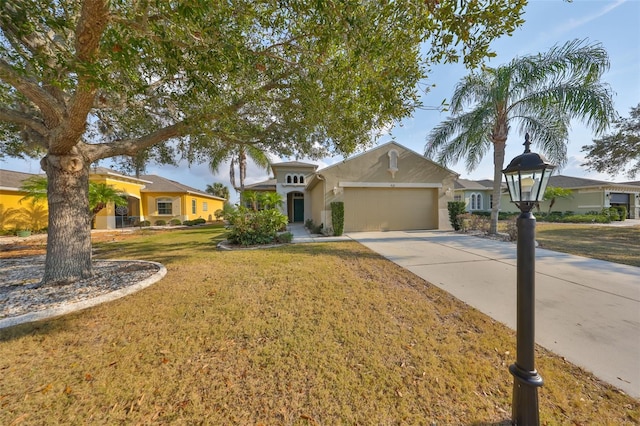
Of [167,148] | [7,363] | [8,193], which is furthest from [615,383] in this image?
[8,193]

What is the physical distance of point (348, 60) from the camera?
4.09 meters

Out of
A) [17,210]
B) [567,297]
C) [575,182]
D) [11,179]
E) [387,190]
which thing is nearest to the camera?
[567,297]

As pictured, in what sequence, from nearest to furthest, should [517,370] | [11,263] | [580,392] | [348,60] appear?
[517,370], [580,392], [348,60], [11,263]

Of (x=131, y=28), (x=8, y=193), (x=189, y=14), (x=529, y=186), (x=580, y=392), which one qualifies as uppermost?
(x=131, y=28)

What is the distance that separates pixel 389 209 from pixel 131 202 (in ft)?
68.4

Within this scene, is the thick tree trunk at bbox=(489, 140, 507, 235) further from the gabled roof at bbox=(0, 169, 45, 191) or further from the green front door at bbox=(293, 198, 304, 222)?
the gabled roof at bbox=(0, 169, 45, 191)

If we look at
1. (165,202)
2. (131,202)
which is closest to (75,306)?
(165,202)

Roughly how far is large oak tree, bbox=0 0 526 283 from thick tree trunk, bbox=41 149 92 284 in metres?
0.02

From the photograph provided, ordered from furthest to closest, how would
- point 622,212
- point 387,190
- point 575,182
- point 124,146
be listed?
point 575,182 → point 622,212 → point 387,190 → point 124,146

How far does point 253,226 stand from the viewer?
9.76 metres

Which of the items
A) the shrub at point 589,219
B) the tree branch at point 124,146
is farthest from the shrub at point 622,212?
the tree branch at point 124,146

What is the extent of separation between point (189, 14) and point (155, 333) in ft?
13.0

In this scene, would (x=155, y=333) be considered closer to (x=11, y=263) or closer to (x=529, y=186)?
(x=529, y=186)

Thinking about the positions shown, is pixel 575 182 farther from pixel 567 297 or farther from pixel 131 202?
pixel 131 202
